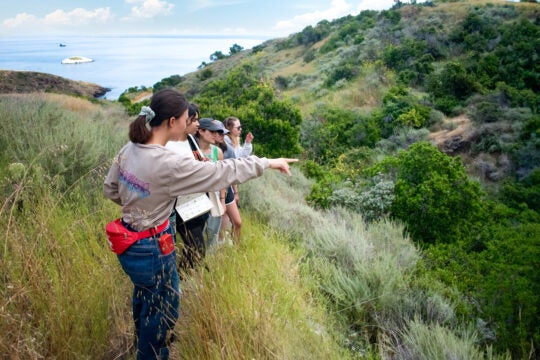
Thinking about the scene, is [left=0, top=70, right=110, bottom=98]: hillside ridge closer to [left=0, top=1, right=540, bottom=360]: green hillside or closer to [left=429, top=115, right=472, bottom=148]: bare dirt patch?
[left=0, top=1, right=540, bottom=360]: green hillside

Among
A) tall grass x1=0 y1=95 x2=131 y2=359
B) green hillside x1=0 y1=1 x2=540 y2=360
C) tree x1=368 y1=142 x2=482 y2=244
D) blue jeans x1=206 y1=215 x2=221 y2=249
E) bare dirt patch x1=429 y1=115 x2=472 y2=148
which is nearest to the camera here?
tall grass x1=0 y1=95 x2=131 y2=359

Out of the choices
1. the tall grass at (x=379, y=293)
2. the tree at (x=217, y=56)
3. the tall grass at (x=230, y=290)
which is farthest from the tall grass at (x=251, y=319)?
the tree at (x=217, y=56)

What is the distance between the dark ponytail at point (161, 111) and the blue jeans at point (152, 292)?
25.3 inches

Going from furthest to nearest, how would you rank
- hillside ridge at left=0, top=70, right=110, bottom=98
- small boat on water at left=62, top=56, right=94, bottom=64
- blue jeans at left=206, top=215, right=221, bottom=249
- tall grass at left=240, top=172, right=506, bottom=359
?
1. small boat on water at left=62, top=56, right=94, bottom=64
2. hillside ridge at left=0, top=70, right=110, bottom=98
3. blue jeans at left=206, top=215, right=221, bottom=249
4. tall grass at left=240, top=172, right=506, bottom=359

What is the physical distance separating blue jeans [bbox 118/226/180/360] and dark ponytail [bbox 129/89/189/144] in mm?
643

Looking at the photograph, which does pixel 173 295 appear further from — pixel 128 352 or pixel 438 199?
pixel 438 199

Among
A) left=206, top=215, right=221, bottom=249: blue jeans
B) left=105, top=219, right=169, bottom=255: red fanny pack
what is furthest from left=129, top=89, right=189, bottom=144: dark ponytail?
left=206, top=215, right=221, bottom=249: blue jeans

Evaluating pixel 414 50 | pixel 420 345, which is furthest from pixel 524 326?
pixel 414 50

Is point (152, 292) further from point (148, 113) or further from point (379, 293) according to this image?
point (379, 293)

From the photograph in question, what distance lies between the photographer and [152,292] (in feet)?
7.98

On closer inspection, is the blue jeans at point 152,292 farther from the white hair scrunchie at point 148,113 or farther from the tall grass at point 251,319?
the white hair scrunchie at point 148,113

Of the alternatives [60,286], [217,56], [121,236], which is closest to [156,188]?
[121,236]

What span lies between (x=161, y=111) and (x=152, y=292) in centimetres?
116

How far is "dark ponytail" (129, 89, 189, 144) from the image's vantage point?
2287 mm
